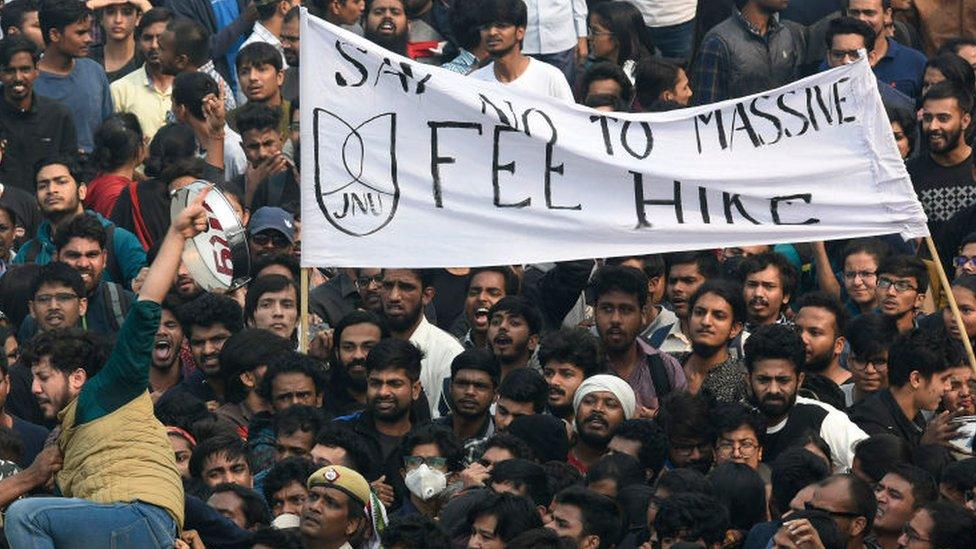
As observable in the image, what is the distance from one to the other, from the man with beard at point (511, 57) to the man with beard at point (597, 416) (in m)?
4.17

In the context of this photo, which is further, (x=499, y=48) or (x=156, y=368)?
(x=499, y=48)

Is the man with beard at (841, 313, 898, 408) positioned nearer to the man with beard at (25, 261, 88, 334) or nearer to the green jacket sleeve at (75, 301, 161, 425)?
the man with beard at (25, 261, 88, 334)

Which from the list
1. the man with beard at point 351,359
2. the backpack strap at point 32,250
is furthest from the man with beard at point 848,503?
the backpack strap at point 32,250

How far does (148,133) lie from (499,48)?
2583mm

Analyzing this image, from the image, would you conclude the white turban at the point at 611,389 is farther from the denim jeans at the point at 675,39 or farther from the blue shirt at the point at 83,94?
the denim jeans at the point at 675,39

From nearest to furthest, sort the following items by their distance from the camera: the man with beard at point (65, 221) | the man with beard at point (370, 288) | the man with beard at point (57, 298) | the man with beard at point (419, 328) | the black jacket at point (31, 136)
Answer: the man with beard at point (419, 328) → the man with beard at point (57, 298) → the man with beard at point (370, 288) → the man with beard at point (65, 221) → the black jacket at point (31, 136)

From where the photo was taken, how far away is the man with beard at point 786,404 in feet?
A: 48.5

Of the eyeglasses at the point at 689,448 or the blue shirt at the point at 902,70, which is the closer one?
the eyeglasses at the point at 689,448

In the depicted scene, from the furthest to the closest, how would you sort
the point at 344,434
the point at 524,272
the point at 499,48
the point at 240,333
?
1. the point at 499,48
2. the point at 524,272
3. the point at 240,333
4. the point at 344,434

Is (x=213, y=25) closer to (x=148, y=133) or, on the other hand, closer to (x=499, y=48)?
(x=148, y=133)

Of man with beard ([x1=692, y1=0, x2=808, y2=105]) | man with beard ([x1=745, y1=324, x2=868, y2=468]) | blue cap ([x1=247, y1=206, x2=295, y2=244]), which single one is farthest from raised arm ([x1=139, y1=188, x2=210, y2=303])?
man with beard ([x1=692, y1=0, x2=808, y2=105])

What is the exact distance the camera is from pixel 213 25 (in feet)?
72.8

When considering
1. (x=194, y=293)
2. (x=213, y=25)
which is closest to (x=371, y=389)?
(x=194, y=293)

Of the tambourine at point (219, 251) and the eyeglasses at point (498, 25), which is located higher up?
the eyeglasses at point (498, 25)
